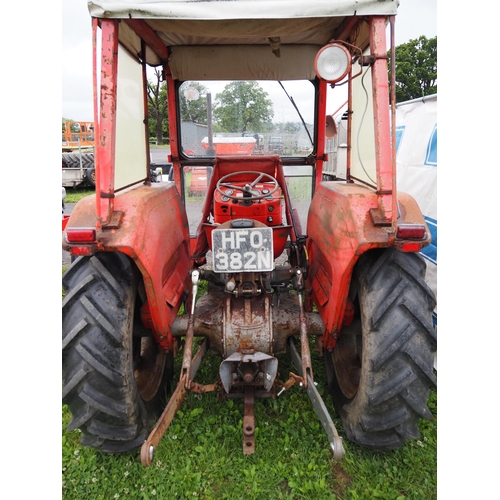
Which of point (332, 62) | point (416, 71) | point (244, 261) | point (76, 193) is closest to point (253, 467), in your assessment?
point (244, 261)

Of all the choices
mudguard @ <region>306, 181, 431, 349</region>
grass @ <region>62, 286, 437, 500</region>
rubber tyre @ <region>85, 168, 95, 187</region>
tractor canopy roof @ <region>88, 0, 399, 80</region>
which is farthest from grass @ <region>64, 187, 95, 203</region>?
mudguard @ <region>306, 181, 431, 349</region>

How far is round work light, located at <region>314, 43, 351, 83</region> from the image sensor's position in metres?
1.76

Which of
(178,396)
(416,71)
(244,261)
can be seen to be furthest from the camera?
(416,71)

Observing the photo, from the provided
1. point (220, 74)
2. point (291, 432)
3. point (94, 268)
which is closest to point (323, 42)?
point (220, 74)

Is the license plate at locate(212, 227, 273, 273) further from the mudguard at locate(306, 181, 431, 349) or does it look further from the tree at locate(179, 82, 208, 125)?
the tree at locate(179, 82, 208, 125)

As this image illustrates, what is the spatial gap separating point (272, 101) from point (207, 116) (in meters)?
0.59

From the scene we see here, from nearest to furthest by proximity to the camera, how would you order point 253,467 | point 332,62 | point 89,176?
point 332,62, point 253,467, point 89,176

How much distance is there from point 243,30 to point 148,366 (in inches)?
86.5

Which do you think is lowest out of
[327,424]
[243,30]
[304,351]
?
[327,424]

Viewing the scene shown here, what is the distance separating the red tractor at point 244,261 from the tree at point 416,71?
23.8m

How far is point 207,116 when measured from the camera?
11.6ft

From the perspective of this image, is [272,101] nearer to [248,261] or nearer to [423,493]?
[248,261]

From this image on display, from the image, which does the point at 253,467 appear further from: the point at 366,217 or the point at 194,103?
the point at 194,103

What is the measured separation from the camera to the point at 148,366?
9.01 feet
